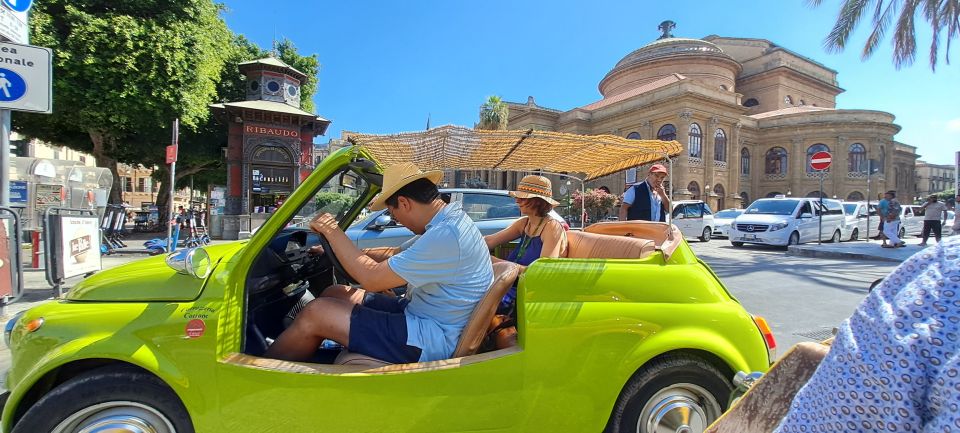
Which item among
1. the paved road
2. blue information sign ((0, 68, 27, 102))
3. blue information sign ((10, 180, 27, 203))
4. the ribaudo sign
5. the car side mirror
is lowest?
the paved road

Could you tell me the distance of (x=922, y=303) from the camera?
0.66 meters

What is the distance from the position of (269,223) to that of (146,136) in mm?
19362

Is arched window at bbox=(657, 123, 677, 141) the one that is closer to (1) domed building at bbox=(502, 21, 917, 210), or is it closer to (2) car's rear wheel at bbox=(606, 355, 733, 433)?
(1) domed building at bbox=(502, 21, 917, 210)

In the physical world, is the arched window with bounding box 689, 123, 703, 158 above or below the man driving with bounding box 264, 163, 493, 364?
above

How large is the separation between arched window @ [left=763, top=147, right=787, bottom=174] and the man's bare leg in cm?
4625

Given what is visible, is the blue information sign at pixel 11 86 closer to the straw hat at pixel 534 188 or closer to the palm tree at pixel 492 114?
the straw hat at pixel 534 188

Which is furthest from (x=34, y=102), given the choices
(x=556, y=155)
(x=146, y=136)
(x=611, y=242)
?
(x=146, y=136)

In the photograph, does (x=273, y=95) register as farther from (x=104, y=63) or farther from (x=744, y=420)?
(x=744, y=420)

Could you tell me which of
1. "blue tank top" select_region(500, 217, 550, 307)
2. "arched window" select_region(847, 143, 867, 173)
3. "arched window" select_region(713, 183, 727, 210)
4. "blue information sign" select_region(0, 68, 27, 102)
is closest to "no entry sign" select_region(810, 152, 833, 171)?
"blue tank top" select_region(500, 217, 550, 307)

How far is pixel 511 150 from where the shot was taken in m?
3.67

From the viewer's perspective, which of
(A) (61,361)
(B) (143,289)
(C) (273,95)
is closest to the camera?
(A) (61,361)

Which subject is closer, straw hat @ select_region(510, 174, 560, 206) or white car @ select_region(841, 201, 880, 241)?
straw hat @ select_region(510, 174, 560, 206)

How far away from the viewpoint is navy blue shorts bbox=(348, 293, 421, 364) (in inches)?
76.9

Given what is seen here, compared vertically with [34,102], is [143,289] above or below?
below
